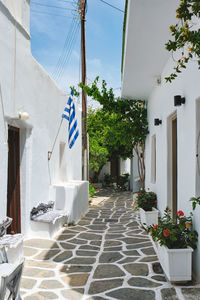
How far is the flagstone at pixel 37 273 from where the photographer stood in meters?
4.15

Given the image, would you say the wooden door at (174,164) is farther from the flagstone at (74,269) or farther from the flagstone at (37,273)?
the flagstone at (37,273)

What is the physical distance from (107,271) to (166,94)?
13.3 ft

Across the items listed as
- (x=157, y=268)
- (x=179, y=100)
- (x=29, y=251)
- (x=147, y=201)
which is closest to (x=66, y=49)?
(x=147, y=201)

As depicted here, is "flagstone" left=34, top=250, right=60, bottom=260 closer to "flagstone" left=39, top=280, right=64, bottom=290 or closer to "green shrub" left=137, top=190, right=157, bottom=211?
"flagstone" left=39, top=280, right=64, bottom=290

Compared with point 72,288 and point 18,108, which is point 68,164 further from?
point 72,288

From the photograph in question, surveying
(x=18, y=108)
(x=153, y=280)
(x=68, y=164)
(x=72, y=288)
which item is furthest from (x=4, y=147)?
(x=68, y=164)

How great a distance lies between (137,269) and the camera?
14.2 ft

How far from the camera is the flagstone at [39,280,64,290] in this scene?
3.74 metres

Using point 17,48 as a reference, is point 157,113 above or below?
below

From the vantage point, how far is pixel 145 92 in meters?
9.09

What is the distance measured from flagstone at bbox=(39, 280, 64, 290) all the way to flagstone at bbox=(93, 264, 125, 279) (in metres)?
0.58

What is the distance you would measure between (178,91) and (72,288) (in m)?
3.74

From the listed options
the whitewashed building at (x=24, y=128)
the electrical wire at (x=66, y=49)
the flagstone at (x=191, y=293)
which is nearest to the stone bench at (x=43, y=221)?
the whitewashed building at (x=24, y=128)

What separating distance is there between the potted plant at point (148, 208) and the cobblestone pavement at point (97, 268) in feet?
1.15
